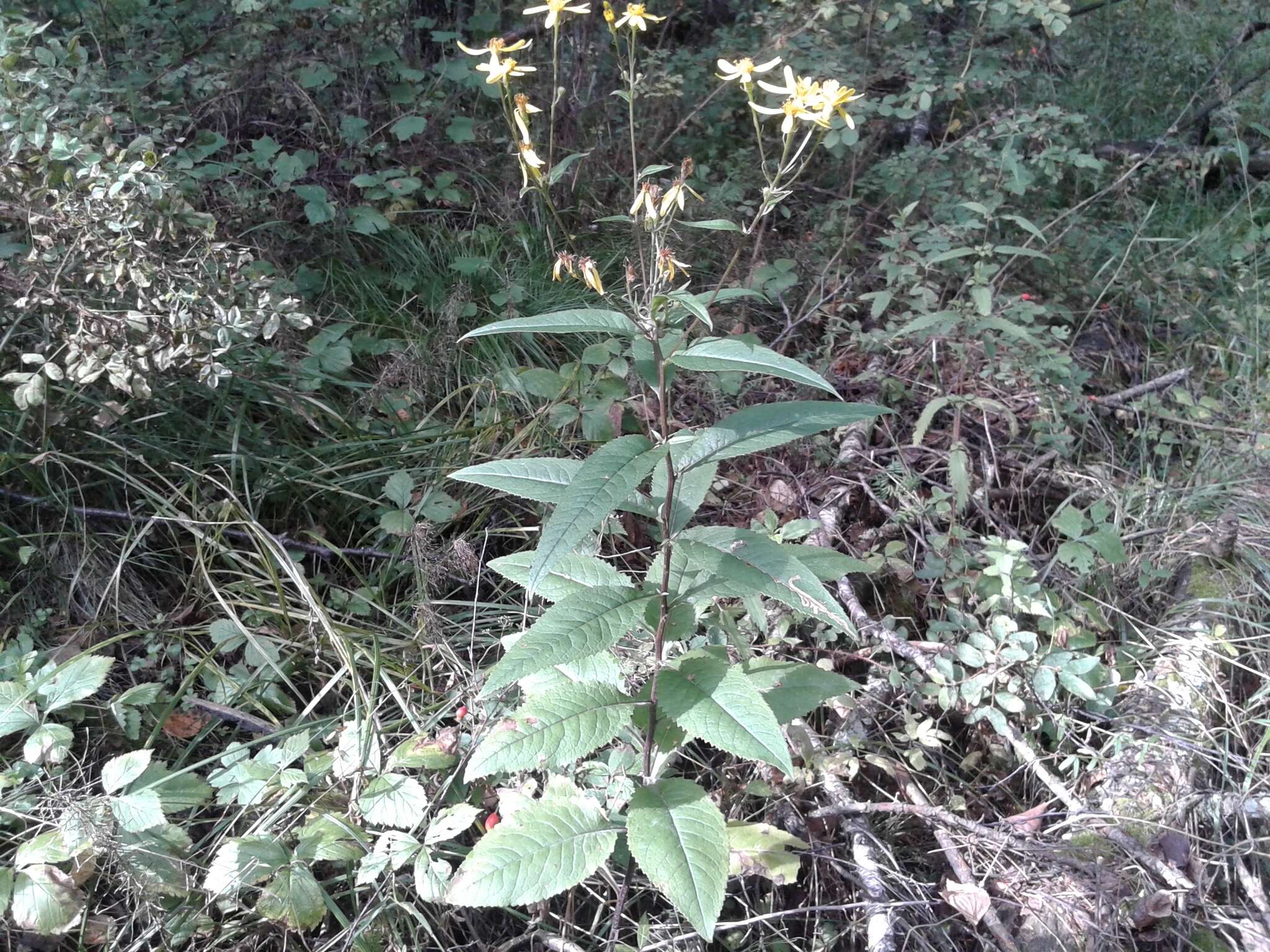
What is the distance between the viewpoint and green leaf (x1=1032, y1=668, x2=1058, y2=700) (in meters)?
1.71

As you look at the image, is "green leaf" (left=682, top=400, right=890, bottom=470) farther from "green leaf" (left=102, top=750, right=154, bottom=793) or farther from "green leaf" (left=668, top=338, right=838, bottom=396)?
"green leaf" (left=102, top=750, right=154, bottom=793)

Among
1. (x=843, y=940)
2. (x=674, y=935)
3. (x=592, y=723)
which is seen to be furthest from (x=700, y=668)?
(x=843, y=940)

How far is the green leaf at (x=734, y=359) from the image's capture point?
1.05 metres

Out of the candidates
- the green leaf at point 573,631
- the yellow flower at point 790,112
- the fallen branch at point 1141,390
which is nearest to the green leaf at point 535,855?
the green leaf at point 573,631

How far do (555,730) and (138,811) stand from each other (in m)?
0.72

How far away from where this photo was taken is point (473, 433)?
2348 mm

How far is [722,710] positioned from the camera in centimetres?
114

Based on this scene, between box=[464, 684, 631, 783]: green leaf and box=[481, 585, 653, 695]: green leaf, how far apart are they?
0.32ft

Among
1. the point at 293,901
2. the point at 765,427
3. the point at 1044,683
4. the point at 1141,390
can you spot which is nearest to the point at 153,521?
the point at 293,901

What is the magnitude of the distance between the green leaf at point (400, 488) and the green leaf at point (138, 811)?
33.3 inches

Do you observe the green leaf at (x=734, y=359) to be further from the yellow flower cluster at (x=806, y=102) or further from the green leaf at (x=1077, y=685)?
the green leaf at (x=1077, y=685)

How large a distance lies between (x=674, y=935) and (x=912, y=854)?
48cm

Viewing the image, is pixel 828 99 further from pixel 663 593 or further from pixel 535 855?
pixel 535 855

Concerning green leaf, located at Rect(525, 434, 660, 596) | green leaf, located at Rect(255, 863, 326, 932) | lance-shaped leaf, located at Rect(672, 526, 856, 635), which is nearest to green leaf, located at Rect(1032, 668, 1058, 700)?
lance-shaped leaf, located at Rect(672, 526, 856, 635)
